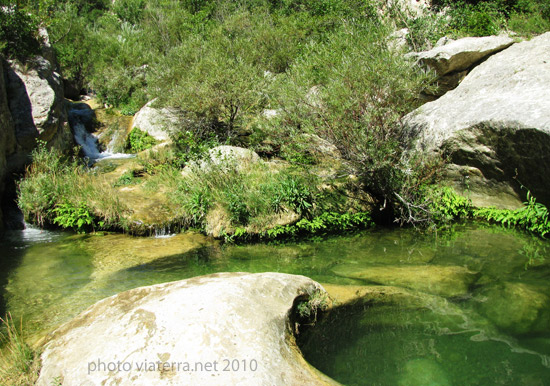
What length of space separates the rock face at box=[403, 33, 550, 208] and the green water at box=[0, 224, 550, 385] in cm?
138

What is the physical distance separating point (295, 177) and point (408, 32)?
45.2 feet

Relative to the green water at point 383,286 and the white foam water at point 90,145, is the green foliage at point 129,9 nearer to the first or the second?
the white foam water at point 90,145

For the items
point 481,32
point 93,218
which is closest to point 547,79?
point 481,32

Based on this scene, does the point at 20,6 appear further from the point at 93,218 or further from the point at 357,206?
the point at 357,206

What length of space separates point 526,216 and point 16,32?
56.6ft

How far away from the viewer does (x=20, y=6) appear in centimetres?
1470

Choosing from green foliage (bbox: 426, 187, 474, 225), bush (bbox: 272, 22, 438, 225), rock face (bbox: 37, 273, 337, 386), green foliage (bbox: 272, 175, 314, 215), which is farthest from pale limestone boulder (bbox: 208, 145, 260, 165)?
rock face (bbox: 37, 273, 337, 386)

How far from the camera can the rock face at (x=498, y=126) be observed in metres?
8.53

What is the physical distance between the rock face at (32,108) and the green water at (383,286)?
12.6 ft

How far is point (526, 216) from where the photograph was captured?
9.03 metres

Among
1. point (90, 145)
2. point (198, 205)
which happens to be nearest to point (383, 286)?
point (198, 205)

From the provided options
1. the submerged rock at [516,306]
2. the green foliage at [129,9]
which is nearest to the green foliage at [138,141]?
the submerged rock at [516,306]

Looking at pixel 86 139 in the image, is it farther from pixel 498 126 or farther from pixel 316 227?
pixel 498 126

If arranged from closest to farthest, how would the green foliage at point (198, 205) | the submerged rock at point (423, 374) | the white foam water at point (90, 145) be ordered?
the submerged rock at point (423, 374)
the green foliage at point (198, 205)
the white foam water at point (90, 145)
